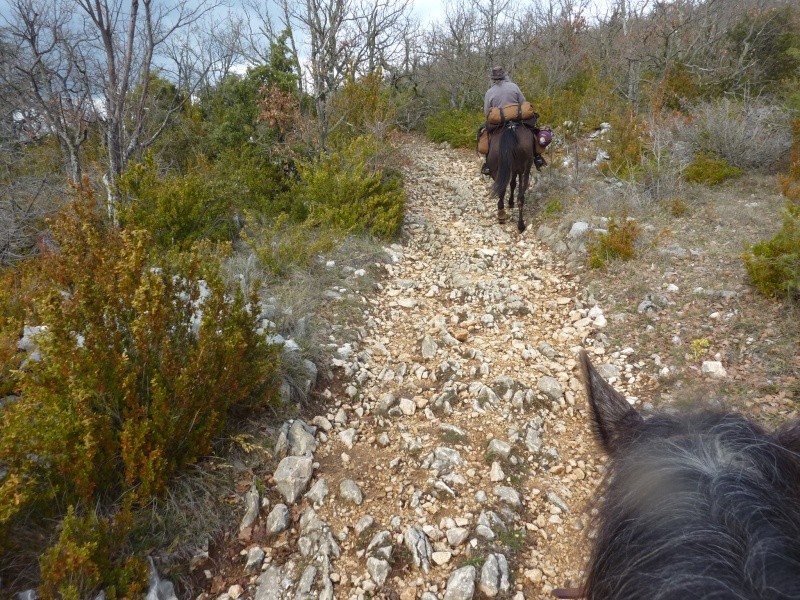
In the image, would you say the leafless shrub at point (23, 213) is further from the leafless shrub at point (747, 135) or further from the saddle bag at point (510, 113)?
the leafless shrub at point (747, 135)

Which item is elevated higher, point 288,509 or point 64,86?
point 64,86

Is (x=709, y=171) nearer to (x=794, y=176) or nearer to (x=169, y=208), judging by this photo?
(x=794, y=176)

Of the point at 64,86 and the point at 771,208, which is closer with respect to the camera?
the point at 771,208

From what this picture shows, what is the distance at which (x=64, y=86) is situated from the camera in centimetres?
730

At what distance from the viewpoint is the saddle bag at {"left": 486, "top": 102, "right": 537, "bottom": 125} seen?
5883 millimetres

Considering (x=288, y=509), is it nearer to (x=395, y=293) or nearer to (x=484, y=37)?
(x=395, y=293)

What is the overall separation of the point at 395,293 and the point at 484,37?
1383 cm

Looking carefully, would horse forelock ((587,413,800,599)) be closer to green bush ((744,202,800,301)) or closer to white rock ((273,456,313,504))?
white rock ((273,456,313,504))

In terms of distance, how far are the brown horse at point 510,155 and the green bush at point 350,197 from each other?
1370 millimetres

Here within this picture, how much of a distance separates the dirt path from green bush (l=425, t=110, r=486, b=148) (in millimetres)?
7453

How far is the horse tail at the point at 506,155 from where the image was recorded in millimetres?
5910

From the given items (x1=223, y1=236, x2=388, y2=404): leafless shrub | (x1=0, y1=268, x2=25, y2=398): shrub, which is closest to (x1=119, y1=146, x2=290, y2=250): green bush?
(x1=223, y1=236, x2=388, y2=404): leafless shrub

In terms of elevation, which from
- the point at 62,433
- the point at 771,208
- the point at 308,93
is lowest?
the point at 62,433

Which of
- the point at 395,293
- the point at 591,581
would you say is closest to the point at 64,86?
the point at 395,293
